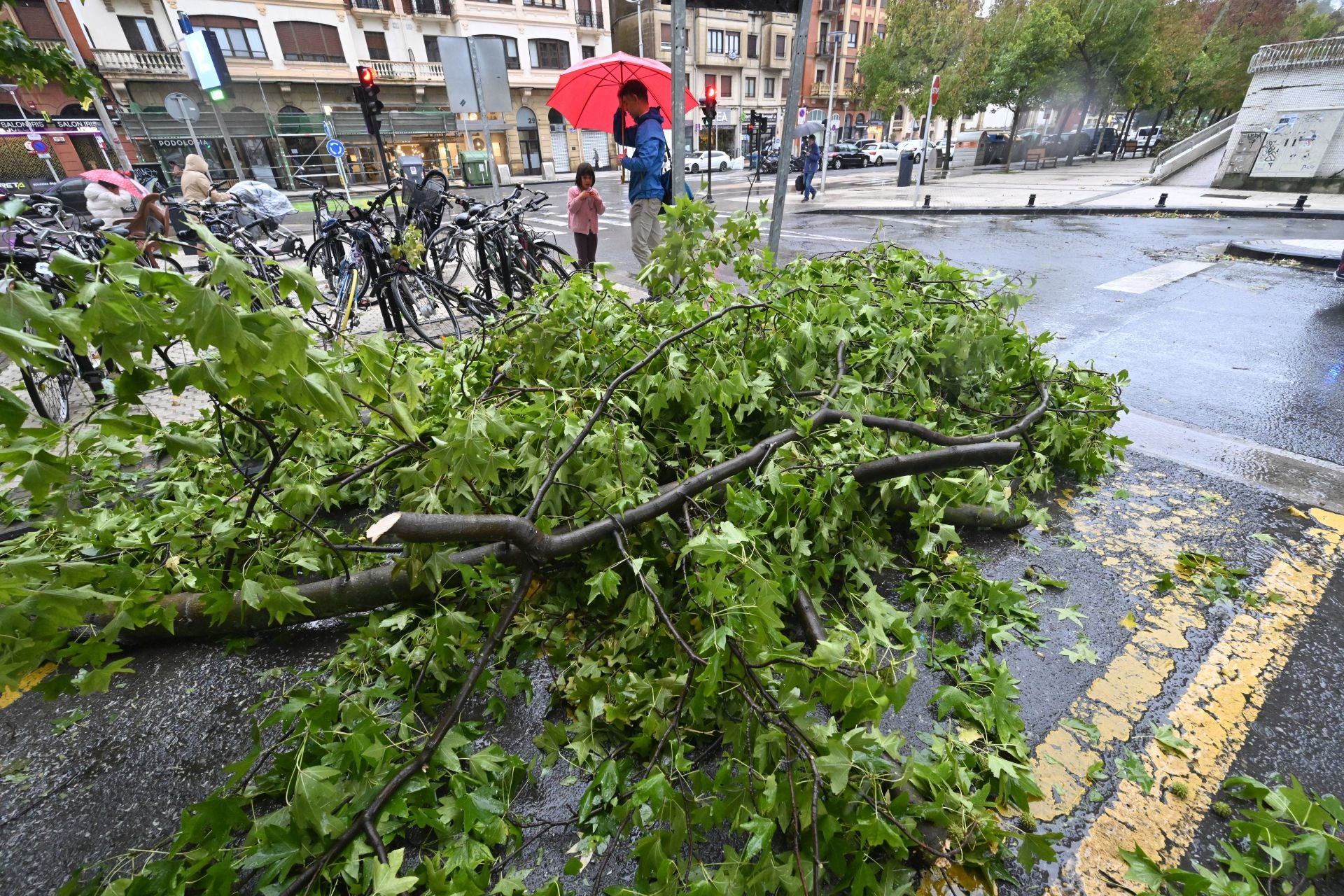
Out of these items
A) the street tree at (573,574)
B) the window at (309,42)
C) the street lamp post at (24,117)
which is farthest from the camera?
the window at (309,42)

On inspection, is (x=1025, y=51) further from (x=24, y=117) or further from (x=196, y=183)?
(x=24, y=117)

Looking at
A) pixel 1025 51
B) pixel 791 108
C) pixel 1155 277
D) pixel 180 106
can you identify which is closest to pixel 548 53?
pixel 1025 51

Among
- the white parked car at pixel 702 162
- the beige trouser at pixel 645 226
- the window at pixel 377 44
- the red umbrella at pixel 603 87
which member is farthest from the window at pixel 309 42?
the beige trouser at pixel 645 226

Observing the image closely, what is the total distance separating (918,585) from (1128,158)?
53140 mm

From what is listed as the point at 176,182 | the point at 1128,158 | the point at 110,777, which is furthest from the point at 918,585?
the point at 1128,158

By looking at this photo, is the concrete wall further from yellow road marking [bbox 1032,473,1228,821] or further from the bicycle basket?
the bicycle basket

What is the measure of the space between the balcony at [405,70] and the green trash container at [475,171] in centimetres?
915

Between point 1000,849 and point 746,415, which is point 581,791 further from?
point 746,415

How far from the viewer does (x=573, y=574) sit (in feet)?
8.37

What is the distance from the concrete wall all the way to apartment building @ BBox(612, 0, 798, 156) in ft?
100

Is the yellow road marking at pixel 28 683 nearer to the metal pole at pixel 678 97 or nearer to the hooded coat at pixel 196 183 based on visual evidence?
the metal pole at pixel 678 97

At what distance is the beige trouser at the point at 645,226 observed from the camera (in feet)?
23.4

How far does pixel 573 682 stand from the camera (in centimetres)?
219

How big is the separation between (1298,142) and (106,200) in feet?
102
